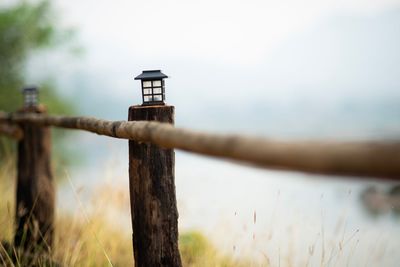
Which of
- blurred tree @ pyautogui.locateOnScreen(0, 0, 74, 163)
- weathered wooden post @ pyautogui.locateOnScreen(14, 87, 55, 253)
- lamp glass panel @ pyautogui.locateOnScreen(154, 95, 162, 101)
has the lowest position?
weathered wooden post @ pyautogui.locateOnScreen(14, 87, 55, 253)

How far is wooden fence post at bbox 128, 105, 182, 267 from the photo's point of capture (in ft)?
8.10

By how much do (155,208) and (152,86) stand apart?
2.00 ft

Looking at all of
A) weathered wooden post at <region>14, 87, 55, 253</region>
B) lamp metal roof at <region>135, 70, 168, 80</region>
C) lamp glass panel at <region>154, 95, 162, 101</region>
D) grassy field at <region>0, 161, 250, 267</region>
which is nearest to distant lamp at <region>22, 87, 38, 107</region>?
weathered wooden post at <region>14, 87, 55, 253</region>

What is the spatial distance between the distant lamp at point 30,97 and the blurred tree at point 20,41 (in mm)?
5775

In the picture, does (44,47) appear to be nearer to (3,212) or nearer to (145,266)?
(3,212)

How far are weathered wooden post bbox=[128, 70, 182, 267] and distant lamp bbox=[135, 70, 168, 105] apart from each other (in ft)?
0.35

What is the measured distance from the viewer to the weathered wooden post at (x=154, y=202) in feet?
8.10

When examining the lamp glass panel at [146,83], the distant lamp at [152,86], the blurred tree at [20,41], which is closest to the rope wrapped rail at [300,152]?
the distant lamp at [152,86]

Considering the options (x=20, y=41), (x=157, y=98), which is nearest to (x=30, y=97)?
(x=157, y=98)

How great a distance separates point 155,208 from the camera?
247cm

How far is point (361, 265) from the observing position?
3.03m

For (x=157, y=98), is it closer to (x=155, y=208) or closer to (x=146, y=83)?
(x=146, y=83)

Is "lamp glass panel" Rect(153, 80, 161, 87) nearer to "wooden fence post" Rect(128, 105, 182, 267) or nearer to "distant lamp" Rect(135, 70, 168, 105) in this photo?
"distant lamp" Rect(135, 70, 168, 105)

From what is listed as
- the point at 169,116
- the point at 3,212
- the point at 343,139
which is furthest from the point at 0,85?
the point at 343,139
